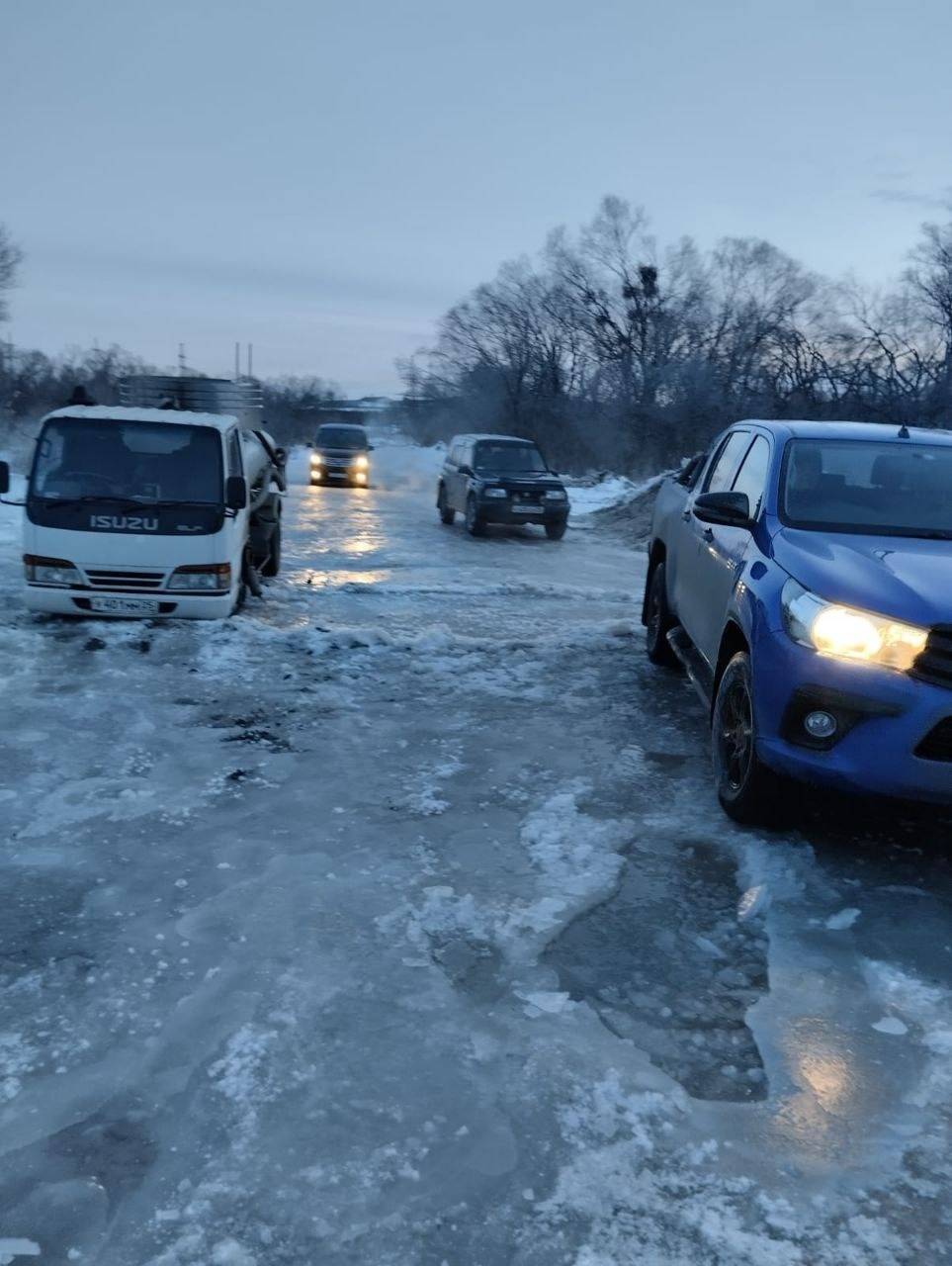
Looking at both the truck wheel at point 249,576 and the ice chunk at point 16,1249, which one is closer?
the ice chunk at point 16,1249

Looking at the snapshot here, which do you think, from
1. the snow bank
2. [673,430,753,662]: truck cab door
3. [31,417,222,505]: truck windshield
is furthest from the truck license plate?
the snow bank

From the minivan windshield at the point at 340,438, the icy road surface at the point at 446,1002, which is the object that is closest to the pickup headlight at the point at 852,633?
the icy road surface at the point at 446,1002

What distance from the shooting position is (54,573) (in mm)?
8562

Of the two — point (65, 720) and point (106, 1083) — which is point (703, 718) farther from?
point (106, 1083)

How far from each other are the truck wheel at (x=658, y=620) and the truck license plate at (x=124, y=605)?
4088 millimetres

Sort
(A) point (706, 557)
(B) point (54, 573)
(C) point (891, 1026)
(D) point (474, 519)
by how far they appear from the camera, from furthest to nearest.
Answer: (D) point (474, 519)
(B) point (54, 573)
(A) point (706, 557)
(C) point (891, 1026)

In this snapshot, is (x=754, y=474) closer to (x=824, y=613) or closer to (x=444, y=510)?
(x=824, y=613)

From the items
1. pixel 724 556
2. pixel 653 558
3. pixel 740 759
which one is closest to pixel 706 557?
pixel 724 556

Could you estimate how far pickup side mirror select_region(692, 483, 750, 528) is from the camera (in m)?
5.30

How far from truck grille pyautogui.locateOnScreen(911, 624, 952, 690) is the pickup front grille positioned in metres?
6.38

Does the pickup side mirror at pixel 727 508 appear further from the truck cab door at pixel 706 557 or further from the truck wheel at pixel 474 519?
the truck wheel at pixel 474 519

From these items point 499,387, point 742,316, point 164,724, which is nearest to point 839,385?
point 742,316

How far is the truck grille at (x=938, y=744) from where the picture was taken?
154 inches

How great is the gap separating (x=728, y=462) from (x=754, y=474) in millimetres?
854
